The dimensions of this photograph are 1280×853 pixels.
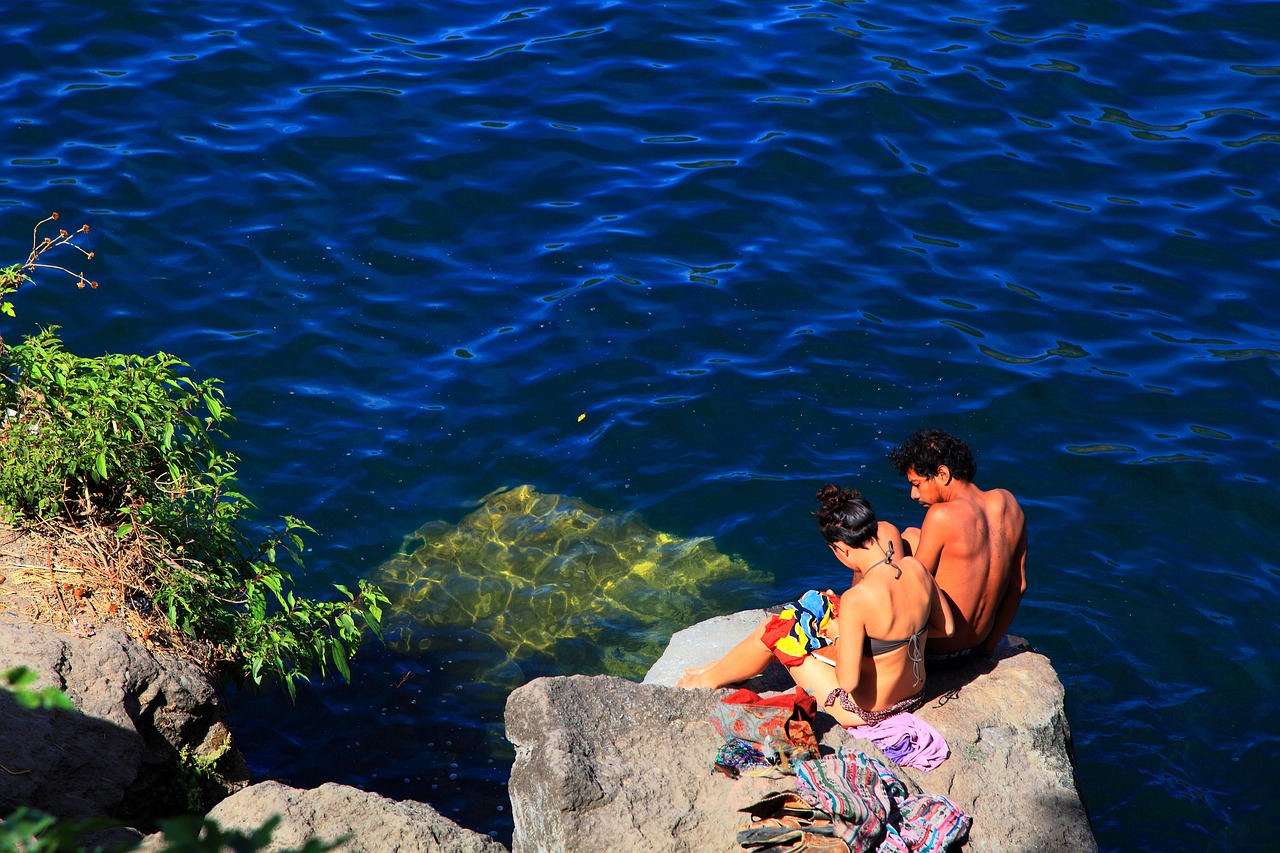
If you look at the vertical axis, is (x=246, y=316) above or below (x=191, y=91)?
A: below

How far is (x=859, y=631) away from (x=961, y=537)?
3.03 feet

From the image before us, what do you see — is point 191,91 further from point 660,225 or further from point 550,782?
point 550,782

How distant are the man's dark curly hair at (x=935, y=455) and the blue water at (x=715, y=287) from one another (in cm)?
215

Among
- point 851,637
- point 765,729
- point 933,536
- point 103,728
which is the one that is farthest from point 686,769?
point 103,728

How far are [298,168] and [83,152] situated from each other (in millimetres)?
2204

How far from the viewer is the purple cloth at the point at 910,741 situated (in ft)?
19.6

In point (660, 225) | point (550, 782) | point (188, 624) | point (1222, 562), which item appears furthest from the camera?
point (660, 225)

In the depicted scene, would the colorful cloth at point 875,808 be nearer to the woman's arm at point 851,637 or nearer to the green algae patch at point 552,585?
the woman's arm at point 851,637

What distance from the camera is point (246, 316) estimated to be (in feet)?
33.8

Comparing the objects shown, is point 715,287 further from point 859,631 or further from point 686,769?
point 686,769

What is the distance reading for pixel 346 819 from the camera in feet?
17.7

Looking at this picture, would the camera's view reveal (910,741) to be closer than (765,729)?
No

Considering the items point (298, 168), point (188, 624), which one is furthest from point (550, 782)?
point (298, 168)

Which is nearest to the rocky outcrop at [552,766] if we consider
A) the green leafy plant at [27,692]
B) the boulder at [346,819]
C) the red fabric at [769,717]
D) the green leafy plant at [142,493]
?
the boulder at [346,819]
